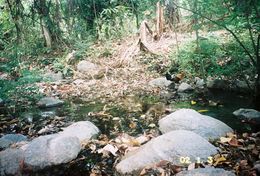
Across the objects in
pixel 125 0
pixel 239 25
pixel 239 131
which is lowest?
pixel 239 131

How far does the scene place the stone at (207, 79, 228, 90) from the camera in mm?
6777

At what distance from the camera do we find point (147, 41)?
1024 cm

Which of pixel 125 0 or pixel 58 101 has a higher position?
pixel 125 0

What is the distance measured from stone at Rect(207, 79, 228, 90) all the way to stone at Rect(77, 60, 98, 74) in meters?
3.74

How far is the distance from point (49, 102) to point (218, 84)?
12.3ft

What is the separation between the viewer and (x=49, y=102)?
6656 millimetres

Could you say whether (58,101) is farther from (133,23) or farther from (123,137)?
(133,23)

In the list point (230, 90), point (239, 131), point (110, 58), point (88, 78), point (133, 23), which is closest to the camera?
point (239, 131)

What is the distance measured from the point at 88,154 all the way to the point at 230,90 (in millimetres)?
3877

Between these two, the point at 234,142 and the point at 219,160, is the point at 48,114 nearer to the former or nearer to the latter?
the point at 234,142

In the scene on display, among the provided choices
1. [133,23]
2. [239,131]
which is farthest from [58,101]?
[133,23]

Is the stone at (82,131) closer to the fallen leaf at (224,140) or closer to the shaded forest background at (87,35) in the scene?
the fallen leaf at (224,140)

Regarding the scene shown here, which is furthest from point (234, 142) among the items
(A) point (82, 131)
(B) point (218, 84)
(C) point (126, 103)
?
(B) point (218, 84)

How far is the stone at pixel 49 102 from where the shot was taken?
6.56 m
